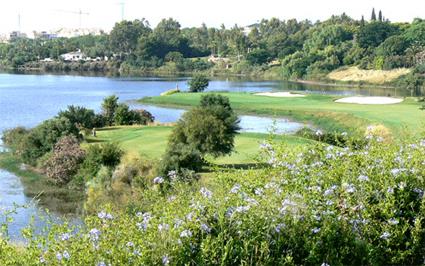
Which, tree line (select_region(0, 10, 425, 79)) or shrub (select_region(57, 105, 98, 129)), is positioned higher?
tree line (select_region(0, 10, 425, 79))

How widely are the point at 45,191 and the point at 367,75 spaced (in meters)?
84.5

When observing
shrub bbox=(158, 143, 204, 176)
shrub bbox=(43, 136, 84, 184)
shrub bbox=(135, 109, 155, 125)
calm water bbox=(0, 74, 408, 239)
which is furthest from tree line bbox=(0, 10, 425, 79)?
shrub bbox=(158, 143, 204, 176)

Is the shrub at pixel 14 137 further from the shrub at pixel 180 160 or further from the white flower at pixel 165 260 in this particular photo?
the white flower at pixel 165 260

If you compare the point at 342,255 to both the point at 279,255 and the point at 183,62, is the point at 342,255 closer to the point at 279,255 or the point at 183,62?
the point at 279,255

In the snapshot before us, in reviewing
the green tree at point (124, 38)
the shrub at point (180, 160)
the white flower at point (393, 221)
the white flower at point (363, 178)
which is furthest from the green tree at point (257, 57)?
the white flower at point (393, 221)

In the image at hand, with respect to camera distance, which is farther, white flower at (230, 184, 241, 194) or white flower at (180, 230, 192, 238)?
white flower at (230, 184, 241, 194)

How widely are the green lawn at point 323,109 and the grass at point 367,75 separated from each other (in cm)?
3661

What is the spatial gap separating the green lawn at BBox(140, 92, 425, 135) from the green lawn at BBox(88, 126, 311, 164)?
22.9ft

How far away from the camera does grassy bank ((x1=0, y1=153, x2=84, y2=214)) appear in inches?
961

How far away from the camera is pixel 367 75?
104m

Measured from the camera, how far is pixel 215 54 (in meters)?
162

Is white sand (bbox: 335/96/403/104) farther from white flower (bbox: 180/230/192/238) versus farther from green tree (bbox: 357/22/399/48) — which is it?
green tree (bbox: 357/22/399/48)

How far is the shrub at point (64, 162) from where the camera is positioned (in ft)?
92.8

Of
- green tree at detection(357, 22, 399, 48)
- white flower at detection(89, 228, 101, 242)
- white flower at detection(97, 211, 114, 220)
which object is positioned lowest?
white flower at detection(89, 228, 101, 242)
